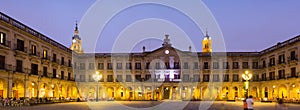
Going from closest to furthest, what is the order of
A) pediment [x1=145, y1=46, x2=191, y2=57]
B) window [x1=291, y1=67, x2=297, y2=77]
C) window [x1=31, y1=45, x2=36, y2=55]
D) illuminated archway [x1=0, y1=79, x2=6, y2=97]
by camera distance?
illuminated archway [x1=0, y1=79, x2=6, y2=97] → window [x1=31, y1=45, x2=36, y2=55] → window [x1=291, y1=67, x2=297, y2=77] → pediment [x1=145, y1=46, x2=191, y2=57]

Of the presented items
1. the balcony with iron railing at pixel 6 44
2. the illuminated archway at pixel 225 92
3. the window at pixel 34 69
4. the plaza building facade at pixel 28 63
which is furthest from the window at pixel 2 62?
the illuminated archway at pixel 225 92

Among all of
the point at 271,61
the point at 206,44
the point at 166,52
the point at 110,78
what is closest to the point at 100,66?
the point at 110,78

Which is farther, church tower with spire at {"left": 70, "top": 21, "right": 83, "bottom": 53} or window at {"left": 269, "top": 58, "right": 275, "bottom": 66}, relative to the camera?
church tower with spire at {"left": 70, "top": 21, "right": 83, "bottom": 53}

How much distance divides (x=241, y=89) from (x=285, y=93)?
48.2 feet

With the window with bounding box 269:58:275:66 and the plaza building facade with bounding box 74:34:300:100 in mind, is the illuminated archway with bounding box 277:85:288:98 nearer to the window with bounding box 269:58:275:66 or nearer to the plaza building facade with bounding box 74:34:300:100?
the window with bounding box 269:58:275:66

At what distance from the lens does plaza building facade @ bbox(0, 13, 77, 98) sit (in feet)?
145

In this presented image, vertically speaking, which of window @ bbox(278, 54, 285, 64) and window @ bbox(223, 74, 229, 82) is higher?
window @ bbox(278, 54, 285, 64)

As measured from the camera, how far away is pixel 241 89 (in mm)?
79625

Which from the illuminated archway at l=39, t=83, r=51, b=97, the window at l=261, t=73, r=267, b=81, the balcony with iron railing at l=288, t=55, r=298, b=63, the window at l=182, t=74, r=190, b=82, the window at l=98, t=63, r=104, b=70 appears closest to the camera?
the illuminated archway at l=39, t=83, r=51, b=97

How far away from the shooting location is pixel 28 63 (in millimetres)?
50812

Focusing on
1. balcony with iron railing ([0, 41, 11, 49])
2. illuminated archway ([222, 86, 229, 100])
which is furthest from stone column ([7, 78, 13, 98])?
illuminated archway ([222, 86, 229, 100])

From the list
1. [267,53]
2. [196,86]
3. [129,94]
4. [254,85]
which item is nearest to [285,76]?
[267,53]

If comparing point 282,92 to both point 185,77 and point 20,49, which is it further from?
point 20,49

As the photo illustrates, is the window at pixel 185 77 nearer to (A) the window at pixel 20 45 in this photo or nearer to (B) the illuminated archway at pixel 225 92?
(B) the illuminated archway at pixel 225 92
